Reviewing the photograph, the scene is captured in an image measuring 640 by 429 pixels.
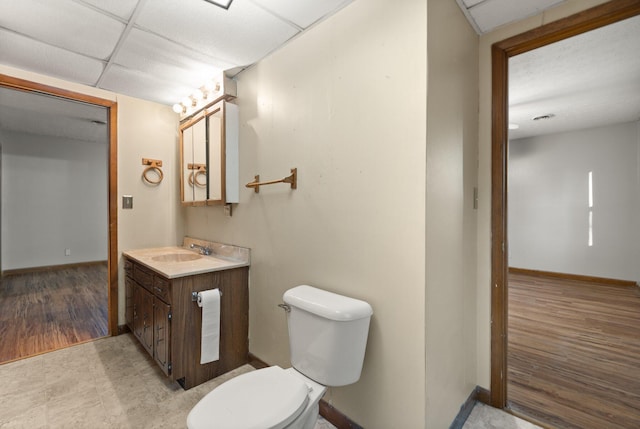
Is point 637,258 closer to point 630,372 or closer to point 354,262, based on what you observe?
point 630,372

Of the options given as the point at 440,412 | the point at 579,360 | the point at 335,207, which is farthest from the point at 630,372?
the point at 335,207

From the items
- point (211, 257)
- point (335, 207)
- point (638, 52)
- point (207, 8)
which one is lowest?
point (211, 257)

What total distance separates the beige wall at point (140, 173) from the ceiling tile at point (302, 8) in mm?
1934

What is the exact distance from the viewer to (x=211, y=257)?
8.19ft

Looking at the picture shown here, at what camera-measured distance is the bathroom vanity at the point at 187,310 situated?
6.06ft

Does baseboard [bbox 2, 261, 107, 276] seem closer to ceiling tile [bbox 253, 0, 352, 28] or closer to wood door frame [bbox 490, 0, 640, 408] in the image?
ceiling tile [bbox 253, 0, 352, 28]

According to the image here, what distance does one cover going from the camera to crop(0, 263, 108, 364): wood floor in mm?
2514

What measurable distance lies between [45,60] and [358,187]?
8.07ft

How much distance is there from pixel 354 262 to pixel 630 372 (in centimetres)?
229

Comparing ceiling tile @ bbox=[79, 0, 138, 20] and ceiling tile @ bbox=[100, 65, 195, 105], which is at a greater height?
ceiling tile @ bbox=[100, 65, 195, 105]

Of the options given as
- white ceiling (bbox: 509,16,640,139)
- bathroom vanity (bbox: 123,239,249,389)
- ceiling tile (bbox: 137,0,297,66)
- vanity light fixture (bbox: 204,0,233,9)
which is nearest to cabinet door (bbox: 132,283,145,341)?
bathroom vanity (bbox: 123,239,249,389)

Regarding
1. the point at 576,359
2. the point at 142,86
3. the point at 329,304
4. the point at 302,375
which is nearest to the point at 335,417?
the point at 302,375

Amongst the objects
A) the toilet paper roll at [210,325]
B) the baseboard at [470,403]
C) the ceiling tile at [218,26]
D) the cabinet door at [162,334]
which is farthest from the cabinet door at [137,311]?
the baseboard at [470,403]

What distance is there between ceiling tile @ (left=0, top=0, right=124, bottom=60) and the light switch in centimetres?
126
